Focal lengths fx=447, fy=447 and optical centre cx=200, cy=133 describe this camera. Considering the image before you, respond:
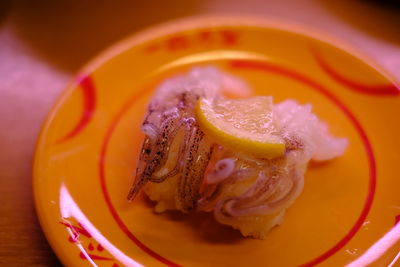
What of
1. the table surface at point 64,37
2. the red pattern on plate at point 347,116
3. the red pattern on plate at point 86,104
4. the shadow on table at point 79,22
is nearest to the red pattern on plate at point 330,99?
the red pattern on plate at point 347,116

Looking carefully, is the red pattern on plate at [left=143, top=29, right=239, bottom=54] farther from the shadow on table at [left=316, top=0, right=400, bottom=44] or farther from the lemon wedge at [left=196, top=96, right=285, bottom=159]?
the shadow on table at [left=316, top=0, right=400, bottom=44]

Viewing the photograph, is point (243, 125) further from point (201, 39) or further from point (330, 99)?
point (201, 39)

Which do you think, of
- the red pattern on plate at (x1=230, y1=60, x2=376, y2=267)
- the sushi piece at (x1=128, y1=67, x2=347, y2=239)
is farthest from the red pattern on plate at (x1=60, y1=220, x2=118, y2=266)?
the red pattern on plate at (x1=230, y1=60, x2=376, y2=267)

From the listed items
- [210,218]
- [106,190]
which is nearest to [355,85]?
[210,218]

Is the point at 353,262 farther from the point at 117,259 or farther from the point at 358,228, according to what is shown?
the point at 117,259

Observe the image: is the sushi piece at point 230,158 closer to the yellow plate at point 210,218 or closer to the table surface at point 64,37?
the yellow plate at point 210,218

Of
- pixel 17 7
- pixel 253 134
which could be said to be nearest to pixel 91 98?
pixel 253 134
